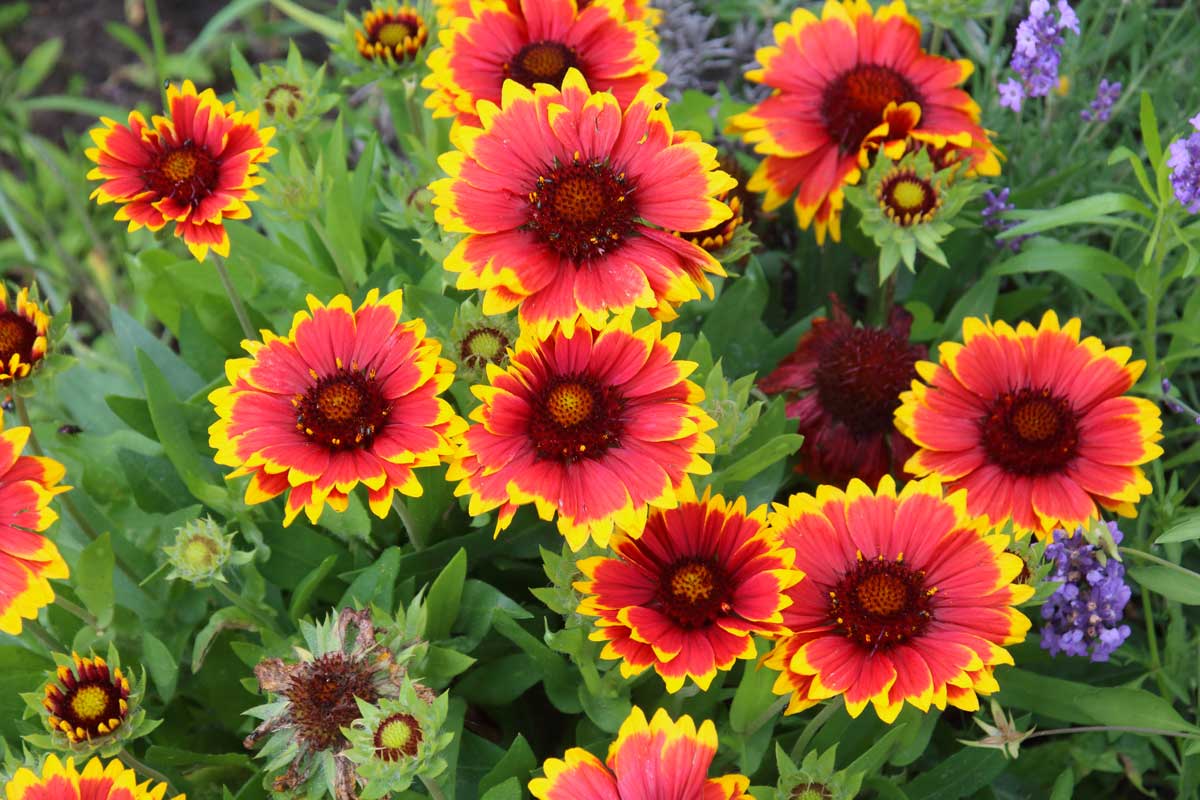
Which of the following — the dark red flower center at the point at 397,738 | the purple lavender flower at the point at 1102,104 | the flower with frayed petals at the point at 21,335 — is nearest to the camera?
the dark red flower center at the point at 397,738

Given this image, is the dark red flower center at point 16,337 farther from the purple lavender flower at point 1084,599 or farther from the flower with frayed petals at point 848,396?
the purple lavender flower at point 1084,599

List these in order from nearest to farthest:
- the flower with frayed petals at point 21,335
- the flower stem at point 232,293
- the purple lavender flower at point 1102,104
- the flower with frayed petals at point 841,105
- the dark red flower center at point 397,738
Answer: the dark red flower center at point 397,738 < the flower with frayed petals at point 21,335 < the flower stem at point 232,293 < the flower with frayed petals at point 841,105 < the purple lavender flower at point 1102,104

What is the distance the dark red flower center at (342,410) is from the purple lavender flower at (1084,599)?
87 cm

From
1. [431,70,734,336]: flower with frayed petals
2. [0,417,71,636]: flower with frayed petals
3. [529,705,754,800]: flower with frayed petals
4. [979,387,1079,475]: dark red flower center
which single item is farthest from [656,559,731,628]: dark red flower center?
[0,417,71,636]: flower with frayed petals

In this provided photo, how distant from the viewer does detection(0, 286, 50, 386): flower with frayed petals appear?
1.43m

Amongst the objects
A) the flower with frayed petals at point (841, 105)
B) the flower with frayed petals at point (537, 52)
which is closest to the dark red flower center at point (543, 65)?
the flower with frayed petals at point (537, 52)

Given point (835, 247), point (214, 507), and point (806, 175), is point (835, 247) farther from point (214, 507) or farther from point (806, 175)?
point (214, 507)

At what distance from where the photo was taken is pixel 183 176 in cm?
150

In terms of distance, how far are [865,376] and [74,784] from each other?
1.13 meters

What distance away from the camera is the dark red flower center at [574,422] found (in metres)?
1.25

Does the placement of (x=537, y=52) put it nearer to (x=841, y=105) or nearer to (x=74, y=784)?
(x=841, y=105)

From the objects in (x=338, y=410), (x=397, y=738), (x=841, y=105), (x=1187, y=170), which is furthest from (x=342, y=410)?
(x=1187, y=170)

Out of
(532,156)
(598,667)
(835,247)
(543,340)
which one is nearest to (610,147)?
(532,156)

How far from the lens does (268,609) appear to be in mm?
1576
